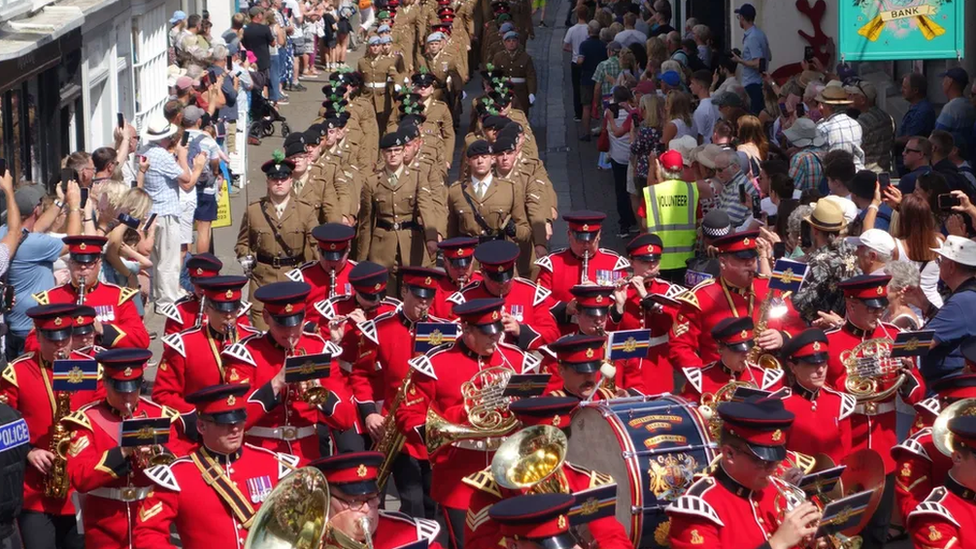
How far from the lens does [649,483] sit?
8.00 metres

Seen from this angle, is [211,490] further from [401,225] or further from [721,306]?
[401,225]

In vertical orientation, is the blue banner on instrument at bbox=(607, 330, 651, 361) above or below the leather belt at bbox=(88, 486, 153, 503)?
above

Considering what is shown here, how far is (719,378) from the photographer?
915cm

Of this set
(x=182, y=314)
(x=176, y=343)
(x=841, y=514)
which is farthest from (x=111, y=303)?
(x=841, y=514)

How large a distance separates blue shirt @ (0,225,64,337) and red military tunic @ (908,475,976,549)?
21.0 feet

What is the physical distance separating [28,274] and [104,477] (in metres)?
3.62

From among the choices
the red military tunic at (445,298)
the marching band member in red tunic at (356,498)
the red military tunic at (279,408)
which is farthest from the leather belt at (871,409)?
the marching band member in red tunic at (356,498)

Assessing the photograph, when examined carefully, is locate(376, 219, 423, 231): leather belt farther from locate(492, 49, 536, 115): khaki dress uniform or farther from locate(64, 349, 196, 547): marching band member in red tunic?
Result: locate(492, 49, 536, 115): khaki dress uniform

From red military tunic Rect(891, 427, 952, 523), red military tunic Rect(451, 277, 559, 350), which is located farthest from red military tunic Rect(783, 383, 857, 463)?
red military tunic Rect(451, 277, 559, 350)

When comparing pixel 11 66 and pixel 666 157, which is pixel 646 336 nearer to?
pixel 666 157

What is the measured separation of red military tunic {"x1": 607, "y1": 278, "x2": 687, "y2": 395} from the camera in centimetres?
1009

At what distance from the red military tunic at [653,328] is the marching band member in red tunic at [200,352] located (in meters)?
2.47

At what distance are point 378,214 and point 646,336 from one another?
221 inches

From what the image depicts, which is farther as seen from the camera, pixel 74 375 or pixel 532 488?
pixel 74 375
